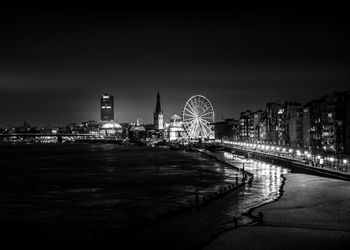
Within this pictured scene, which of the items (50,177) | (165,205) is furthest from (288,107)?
(165,205)

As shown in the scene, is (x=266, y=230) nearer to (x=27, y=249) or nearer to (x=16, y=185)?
(x=27, y=249)

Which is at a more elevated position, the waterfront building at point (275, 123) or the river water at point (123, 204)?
the waterfront building at point (275, 123)

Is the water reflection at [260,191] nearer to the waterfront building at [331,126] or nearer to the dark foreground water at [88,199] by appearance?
the dark foreground water at [88,199]

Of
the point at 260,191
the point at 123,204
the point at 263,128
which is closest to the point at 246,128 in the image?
the point at 263,128

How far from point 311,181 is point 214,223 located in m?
22.1

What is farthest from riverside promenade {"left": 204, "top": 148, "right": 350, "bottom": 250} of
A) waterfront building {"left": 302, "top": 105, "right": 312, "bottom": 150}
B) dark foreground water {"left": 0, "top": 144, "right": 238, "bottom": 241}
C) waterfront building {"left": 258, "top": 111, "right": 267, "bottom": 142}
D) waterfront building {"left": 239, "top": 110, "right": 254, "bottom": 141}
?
waterfront building {"left": 239, "top": 110, "right": 254, "bottom": 141}

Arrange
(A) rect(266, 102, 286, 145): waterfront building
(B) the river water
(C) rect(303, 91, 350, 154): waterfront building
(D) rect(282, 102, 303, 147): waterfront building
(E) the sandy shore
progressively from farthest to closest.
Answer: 1. (A) rect(266, 102, 286, 145): waterfront building
2. (D) rect(282, 102, 303, 147): waterfront building
3. (C) rect(303, 91, 350, 154): waterfront building
4. (B) the river water
5. (E) the sandy shore

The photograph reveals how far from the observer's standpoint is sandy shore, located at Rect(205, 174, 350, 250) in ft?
72.1

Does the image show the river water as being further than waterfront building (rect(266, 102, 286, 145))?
No

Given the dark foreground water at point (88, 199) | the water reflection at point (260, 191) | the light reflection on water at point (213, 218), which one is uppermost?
the water reflection at point (260, 191)

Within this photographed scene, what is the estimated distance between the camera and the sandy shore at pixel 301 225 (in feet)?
72.1

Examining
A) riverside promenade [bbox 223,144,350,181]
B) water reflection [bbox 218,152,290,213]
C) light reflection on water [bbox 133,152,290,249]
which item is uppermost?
riverside promenade [bbox 223,144,350,181]

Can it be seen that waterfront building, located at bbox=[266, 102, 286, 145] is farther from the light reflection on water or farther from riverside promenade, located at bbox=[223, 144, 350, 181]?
the light reflection on water

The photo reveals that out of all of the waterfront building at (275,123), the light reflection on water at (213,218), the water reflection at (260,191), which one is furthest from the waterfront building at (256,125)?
the light reflection on water at (213,218)
